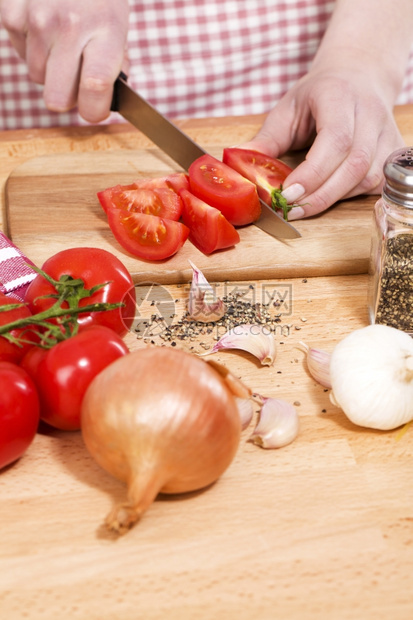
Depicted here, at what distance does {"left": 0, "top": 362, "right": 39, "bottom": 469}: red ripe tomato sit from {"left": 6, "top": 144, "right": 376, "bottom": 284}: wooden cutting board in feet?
1.60

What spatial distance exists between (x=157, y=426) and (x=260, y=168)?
94 cm

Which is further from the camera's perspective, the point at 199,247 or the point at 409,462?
the point at 199,247

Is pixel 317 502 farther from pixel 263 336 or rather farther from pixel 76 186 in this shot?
pixel 76 186

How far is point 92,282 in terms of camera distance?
3.67 feet

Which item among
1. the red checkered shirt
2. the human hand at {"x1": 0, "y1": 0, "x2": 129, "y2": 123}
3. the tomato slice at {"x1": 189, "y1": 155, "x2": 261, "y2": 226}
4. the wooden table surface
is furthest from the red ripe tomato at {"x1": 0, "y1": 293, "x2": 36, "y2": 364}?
the red checkered shirt

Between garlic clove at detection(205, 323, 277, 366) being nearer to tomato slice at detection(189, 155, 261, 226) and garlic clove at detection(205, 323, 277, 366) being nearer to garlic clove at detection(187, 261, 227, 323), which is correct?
garlic clove at detection(187, 261, 227, 323)

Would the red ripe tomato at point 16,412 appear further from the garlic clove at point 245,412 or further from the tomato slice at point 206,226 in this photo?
the tomato slice at point 206,226

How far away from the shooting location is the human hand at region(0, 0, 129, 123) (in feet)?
5.47

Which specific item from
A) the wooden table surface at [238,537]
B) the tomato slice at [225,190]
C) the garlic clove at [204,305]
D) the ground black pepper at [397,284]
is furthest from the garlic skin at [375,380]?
the tomato slice at [225,190]

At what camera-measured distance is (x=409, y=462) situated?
98 cm

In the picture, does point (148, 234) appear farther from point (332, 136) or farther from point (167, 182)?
point (332, 136)

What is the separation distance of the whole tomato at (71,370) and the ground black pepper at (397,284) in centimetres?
46

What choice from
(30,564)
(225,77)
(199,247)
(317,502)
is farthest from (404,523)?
(225,77)

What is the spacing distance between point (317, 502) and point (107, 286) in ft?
1.54
